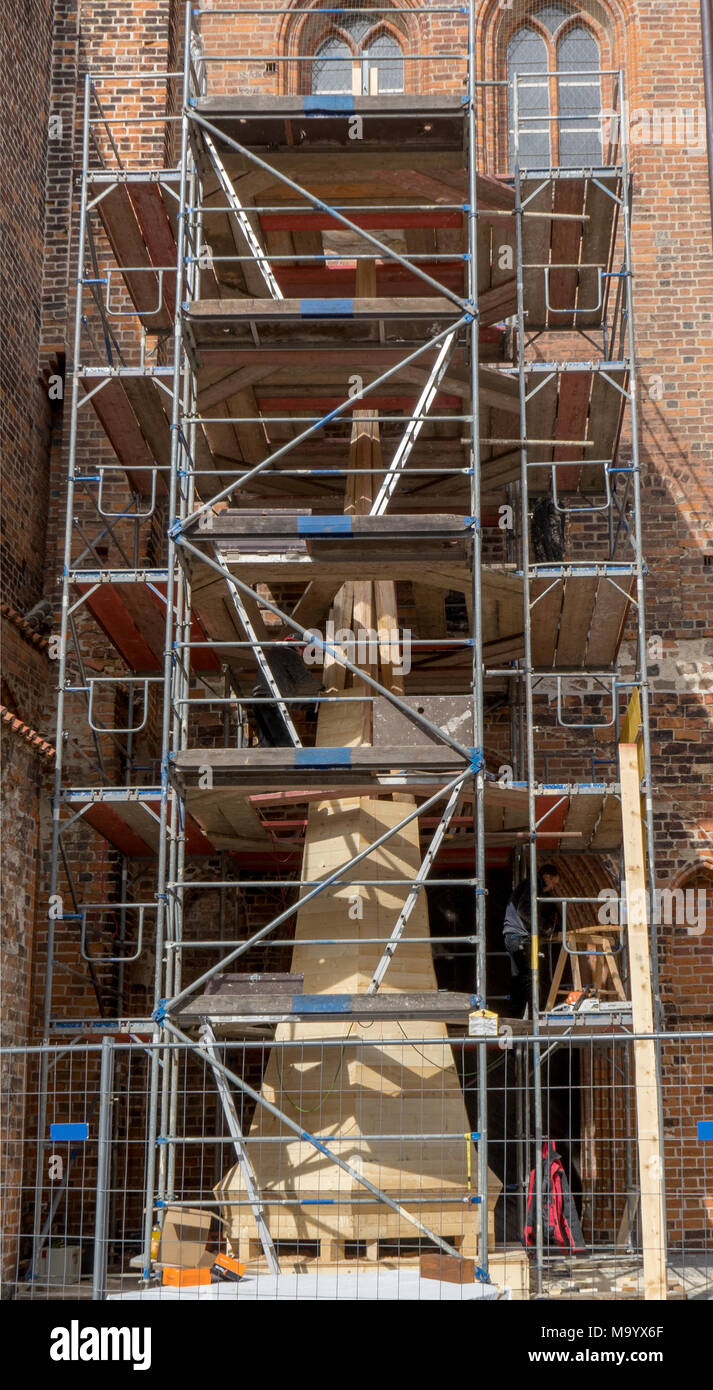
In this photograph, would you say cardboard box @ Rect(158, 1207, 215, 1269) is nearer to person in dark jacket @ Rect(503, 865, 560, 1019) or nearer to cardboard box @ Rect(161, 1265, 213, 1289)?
cardboard box @ Rect(161, 1265, 213, 1289)

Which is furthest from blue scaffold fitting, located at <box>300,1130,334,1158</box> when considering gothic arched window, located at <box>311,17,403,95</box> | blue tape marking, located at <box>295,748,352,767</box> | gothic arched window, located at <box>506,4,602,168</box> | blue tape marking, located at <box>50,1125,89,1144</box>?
gothic arched window, located at <box>311,17,403,95</box>

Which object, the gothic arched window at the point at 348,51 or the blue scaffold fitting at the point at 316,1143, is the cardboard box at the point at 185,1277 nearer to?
the blue scaffold fitting at the point at 316,1143

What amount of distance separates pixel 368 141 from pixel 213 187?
135cm

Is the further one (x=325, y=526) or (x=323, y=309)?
(x=323, y=309)

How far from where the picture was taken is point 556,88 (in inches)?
712

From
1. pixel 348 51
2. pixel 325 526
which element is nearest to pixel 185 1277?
pixel 325 526

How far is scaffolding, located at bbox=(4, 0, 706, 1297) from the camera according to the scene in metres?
11.6

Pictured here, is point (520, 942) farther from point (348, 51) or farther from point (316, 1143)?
point (348, 51)

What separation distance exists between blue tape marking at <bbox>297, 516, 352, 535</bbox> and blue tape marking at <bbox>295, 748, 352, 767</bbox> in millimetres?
1572

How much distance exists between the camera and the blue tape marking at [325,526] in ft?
39.9

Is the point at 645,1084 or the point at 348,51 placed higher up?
the point at 348,51

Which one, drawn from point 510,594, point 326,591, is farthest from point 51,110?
point 510,594

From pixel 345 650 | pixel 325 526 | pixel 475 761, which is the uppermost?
pixel 325 526

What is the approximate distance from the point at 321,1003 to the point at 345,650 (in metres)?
3.03
